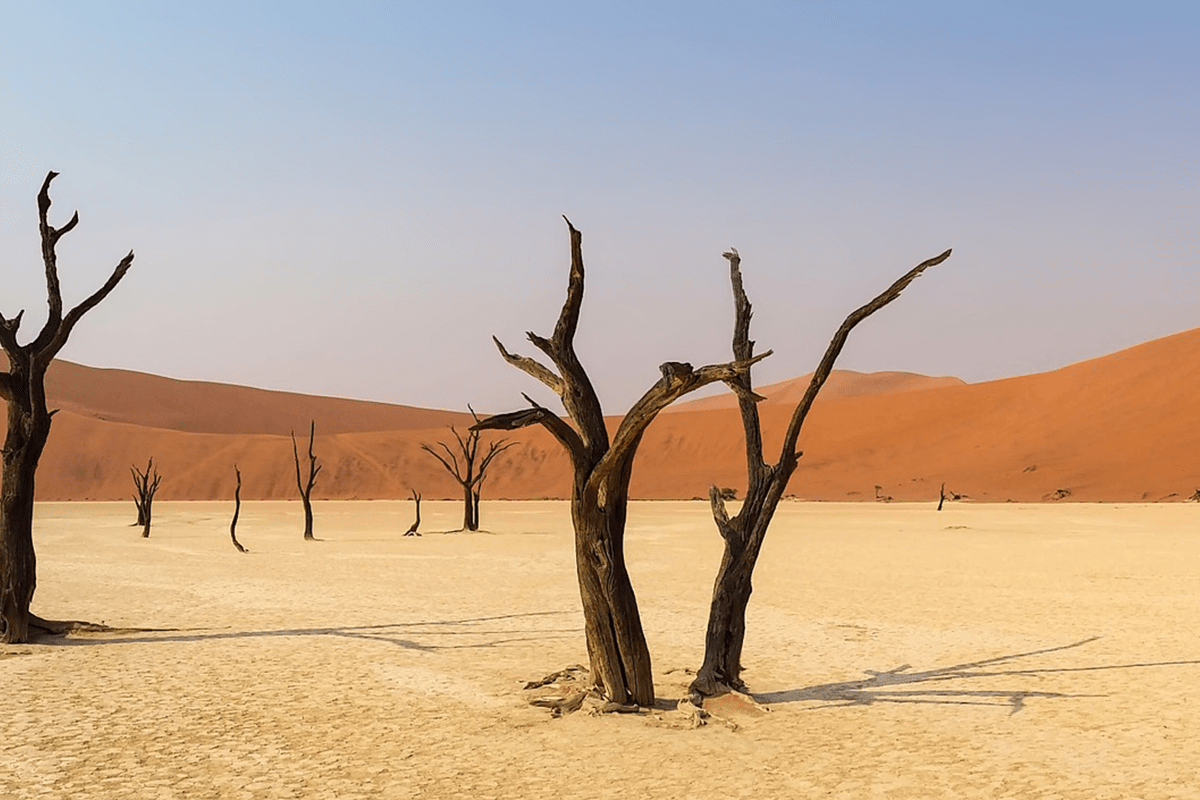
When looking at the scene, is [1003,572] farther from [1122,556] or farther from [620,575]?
[620,575]

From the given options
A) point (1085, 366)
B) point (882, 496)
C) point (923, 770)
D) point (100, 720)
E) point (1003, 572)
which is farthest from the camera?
point (1085, 366)

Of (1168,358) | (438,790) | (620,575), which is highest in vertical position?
(1168,358)

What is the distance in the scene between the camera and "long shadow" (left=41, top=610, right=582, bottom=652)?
1205 centimetres

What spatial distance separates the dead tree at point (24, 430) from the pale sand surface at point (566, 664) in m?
0.87

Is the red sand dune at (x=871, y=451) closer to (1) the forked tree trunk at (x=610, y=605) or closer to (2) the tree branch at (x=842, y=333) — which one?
(2) the tree branch at (x=842, y=333)

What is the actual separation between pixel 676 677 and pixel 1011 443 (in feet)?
202

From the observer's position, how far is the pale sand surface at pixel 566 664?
22.6 ft

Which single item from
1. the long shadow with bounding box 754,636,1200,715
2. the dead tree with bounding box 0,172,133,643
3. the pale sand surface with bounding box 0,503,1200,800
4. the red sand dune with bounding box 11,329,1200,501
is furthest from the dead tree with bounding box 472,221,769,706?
the red sand dune with bounding box 11,329,1200,501

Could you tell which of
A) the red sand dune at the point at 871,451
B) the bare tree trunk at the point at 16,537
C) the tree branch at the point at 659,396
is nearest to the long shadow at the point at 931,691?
the tree branch at the point at 659,396

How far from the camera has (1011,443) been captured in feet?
218

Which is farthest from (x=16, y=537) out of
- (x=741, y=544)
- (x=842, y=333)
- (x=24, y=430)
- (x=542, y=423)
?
(x=842, y=333)

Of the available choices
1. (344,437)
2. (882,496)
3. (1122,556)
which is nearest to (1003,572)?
(1122,556)

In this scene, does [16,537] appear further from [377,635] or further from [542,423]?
[542,423]

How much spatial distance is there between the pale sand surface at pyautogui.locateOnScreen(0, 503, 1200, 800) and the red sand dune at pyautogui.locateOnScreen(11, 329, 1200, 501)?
3899 cm
